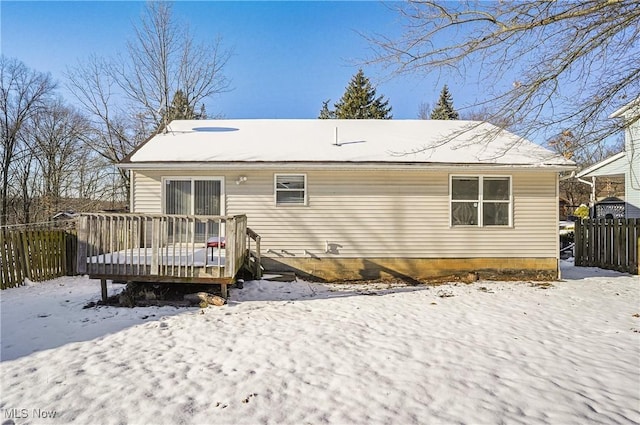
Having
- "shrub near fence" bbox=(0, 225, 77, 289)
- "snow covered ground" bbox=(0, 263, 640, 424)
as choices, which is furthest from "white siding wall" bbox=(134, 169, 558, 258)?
"shrub near fence" bbox=(0, 225, 77, 289)

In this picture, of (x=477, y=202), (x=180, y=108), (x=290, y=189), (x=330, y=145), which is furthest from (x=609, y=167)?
(x=180, y=108)

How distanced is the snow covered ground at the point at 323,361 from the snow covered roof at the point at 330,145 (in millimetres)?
3607

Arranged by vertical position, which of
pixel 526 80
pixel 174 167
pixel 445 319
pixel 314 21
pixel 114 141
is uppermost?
pixel 314 21

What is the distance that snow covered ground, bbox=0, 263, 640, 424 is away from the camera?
2.99 meters

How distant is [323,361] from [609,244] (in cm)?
1081

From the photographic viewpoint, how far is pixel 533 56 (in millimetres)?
5844

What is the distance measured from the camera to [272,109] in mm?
23297

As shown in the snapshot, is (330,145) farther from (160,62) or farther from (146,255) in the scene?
(160,62)

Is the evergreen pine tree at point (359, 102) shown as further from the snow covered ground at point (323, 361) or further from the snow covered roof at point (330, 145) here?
the snow covered ground at point (323, 361)

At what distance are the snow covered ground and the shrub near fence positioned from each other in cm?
103

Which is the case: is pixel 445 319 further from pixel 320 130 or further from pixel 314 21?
pixel 314 21

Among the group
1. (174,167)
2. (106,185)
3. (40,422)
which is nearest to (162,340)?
(40,422)

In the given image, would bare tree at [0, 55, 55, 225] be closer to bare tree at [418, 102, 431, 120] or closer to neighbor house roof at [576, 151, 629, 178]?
bare tree at [418, 102, 431, 120]

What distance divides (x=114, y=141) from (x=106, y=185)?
3866 mm
